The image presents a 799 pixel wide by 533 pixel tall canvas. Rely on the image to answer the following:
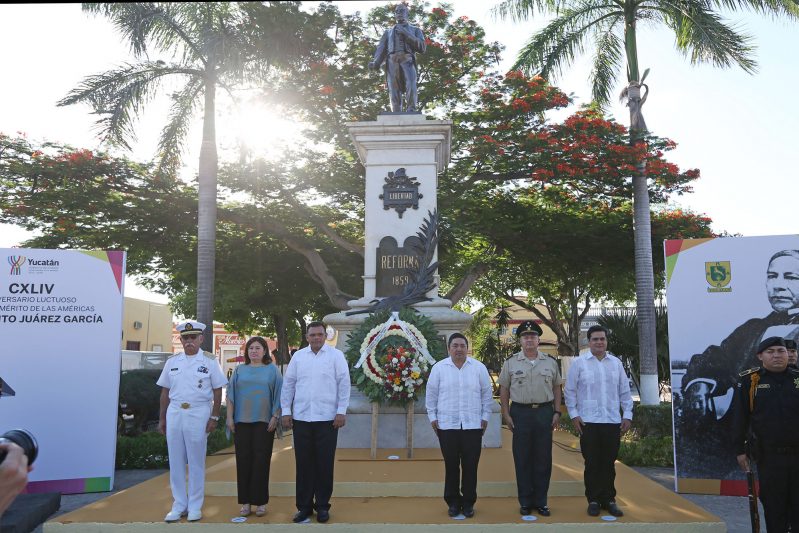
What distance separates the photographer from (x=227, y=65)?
42.9 ft

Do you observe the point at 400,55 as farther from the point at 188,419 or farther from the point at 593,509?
the point at 593,509

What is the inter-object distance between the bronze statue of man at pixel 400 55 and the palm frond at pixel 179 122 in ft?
18.2

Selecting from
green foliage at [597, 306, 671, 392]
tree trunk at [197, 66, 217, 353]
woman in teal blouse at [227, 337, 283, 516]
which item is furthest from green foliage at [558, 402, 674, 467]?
tree trunk at [197, 66, 217, 353]

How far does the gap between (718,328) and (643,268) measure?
20.2 ft

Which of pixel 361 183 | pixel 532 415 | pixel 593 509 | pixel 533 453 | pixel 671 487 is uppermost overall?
pixel 361 183

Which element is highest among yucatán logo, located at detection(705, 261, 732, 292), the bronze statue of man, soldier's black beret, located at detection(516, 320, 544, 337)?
the bronze statue of man

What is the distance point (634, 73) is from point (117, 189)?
12885 millimetres

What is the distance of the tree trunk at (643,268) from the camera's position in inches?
530

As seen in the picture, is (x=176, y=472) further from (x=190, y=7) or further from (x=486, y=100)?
(x=486, y=100)

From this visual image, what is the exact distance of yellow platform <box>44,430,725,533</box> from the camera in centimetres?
575

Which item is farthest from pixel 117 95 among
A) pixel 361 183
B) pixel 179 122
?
pixel 361 183

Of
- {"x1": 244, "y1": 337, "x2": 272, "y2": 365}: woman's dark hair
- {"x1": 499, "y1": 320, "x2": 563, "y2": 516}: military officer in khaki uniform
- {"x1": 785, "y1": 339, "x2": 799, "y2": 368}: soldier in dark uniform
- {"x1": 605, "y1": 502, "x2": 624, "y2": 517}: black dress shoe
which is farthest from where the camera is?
{"x1": 244, "y1": 337, "x2": 272, "y2": 365}: woman's dark hair

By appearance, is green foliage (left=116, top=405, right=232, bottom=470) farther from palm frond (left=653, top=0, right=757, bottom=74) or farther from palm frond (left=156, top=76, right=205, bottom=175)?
palm frond (left=653, top=0, right=757, bottom=74)

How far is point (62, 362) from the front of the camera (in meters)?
8.18
